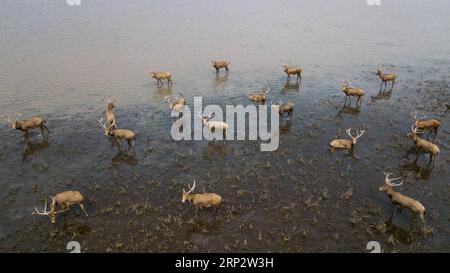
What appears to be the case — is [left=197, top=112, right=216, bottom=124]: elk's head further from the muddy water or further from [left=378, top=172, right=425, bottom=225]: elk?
[left=378, top=172, right=425, bottom=225]: elk

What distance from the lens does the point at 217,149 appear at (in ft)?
67.7

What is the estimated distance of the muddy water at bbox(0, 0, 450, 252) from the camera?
14750mm

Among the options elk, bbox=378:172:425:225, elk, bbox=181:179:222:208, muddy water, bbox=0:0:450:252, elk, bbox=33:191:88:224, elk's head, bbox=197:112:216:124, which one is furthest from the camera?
elk's head, bbox=197:112:216:124

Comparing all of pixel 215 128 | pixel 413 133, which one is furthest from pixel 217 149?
pixel 413 133

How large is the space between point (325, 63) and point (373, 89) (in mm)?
7455

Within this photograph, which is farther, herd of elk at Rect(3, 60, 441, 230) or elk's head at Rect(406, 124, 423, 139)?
elk's head at Rect(406, 124, 423, 139)

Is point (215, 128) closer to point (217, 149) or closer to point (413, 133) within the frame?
point (217, 149)

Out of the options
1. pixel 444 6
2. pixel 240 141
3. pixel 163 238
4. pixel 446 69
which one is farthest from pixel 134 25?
pixel 444 6

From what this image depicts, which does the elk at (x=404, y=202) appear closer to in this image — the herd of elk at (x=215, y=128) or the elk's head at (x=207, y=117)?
the herd of elk at (x=215, y=128)

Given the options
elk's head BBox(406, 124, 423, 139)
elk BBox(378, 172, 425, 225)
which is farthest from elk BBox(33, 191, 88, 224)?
elk's head BBox(406, 124, 423, 139)

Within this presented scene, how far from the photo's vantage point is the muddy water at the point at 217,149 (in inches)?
581

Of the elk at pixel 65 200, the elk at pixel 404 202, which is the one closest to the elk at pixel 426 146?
the elk at pixel 404 202

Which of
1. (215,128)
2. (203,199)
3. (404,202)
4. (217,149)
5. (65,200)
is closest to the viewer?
(404,202)

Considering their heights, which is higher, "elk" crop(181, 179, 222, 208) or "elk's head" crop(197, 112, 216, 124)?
"elk's head" crop(197, 112, 216, 124)
